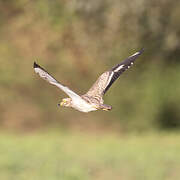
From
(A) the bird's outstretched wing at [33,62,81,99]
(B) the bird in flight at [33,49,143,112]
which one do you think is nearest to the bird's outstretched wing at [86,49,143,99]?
(B) the bird in flight at [33,49,143,112]

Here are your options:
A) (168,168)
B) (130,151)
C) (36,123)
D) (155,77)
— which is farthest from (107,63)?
(168,168)

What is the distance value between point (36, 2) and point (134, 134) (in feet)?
13.8

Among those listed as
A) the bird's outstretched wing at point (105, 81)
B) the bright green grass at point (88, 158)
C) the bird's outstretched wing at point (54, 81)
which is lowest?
the bird's outstretched wing at point (54, 81)

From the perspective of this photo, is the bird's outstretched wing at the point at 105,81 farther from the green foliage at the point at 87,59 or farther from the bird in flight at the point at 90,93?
the green foliage at the point at 87,59

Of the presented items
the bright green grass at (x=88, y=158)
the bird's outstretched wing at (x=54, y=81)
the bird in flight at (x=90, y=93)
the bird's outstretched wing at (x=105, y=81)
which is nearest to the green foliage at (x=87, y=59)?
the bright green grass at (x=88, y=158)

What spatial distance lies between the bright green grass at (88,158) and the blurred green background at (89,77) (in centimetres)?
4

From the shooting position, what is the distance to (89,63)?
726 inches

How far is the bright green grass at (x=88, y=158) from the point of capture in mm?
10773

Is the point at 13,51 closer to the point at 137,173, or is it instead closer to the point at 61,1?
the point at 61,1

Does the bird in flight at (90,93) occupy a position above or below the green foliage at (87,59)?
below

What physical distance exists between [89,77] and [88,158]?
632 centimetres

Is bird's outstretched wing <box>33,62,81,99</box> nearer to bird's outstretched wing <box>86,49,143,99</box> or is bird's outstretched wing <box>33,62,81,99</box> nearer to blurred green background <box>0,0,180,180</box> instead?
bird's outstretched wing <box>86,49,143,99</box>

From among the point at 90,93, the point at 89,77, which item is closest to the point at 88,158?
the point at 89,77

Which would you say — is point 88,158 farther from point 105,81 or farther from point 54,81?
point 54,81
